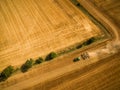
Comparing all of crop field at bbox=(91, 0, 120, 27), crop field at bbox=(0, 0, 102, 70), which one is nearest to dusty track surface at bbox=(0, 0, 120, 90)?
crop field at bbox=(0, 0, 102, 70)

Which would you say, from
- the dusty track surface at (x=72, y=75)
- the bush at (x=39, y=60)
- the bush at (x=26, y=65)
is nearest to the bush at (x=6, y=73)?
the dusty track surface at (x=72, y=75)

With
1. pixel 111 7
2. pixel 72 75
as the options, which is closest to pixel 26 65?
pixel 72 75

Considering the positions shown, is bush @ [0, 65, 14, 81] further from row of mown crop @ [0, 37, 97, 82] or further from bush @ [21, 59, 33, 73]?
bush @ [21, 59, 33, 73]

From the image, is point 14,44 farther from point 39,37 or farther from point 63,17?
point 63,17

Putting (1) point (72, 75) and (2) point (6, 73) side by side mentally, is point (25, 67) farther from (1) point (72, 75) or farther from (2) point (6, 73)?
(1) point (72, 75)

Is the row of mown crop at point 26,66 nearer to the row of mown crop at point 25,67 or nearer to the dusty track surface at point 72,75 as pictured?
the row of mown crop at point 25,67

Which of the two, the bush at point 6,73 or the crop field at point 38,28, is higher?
the crop field at point 38,28
